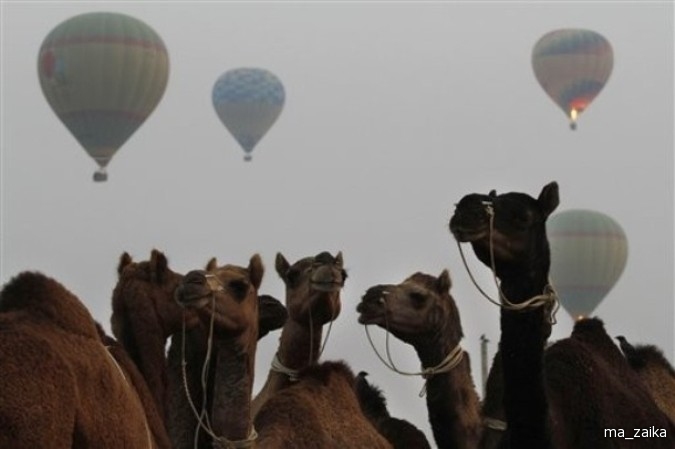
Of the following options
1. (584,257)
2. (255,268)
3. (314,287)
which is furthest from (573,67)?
(255,268)

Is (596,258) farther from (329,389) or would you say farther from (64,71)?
(329,389)

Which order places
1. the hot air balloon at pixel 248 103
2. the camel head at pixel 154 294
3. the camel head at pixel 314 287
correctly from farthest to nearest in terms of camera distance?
the hot air balloon at pixel 248 103 → the camel head at pixel 314 287 → the camel head at pixel 154 294

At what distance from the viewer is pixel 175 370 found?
44.8ft

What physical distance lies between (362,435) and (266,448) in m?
1.40

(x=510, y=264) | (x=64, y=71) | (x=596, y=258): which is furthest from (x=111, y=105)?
(x=510, y=264)

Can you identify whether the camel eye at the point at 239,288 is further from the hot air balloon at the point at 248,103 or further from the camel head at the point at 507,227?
the hot air balloon at the point at 248,103

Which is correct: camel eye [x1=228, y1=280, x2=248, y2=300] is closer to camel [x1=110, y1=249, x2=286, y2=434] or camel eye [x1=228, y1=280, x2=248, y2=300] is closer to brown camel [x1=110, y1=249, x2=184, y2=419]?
camel [x1=110, y1=249, x2=286, y2=434]

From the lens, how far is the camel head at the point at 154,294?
1333 centimetres

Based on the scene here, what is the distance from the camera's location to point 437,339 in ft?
47.4

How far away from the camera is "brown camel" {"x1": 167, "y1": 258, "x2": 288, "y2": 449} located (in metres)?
12.3

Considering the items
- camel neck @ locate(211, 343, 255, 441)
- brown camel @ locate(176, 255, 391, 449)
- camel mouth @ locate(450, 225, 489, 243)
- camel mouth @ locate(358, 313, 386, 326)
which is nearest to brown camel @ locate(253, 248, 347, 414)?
camel mouth @ locate(358, 313, 386, 326)

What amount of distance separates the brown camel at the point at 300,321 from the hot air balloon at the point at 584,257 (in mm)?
43205

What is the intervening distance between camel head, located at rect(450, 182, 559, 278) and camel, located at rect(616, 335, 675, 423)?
3.66 meters

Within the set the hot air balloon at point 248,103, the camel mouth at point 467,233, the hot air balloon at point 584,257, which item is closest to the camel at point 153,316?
the camel mouth at point 467,233
